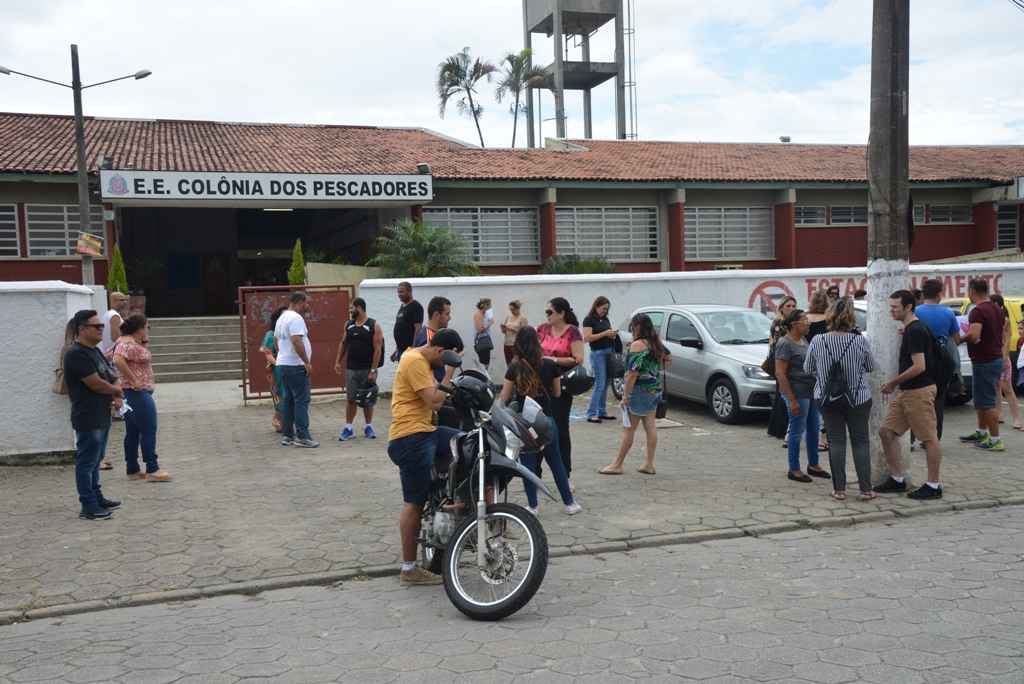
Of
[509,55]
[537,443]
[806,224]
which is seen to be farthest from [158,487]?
[509,55]

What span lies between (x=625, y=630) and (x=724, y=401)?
23.3 feet

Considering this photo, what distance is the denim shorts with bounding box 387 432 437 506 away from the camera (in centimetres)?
517

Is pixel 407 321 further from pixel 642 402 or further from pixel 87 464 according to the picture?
pixel 87 464

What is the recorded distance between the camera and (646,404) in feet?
26.3

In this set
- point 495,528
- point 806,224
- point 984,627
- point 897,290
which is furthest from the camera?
point 806,224

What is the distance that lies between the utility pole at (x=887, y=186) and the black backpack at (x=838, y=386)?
57 cm

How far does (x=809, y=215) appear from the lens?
A: 27.9 m

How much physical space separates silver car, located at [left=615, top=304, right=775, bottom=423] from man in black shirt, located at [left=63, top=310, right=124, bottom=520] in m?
7.09

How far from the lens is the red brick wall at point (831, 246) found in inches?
1096

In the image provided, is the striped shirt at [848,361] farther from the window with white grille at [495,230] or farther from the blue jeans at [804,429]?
the window with white grille at [495,230]

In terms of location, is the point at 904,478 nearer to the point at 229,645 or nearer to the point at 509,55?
the point at 229,645

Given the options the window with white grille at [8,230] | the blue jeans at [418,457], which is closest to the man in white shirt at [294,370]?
the blue jeans at [418,457]

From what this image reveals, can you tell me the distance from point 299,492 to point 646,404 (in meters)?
3.32

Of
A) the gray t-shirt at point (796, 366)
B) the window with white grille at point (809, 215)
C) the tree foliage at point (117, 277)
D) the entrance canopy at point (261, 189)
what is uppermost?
the entrance canopy at point (261, 189)
